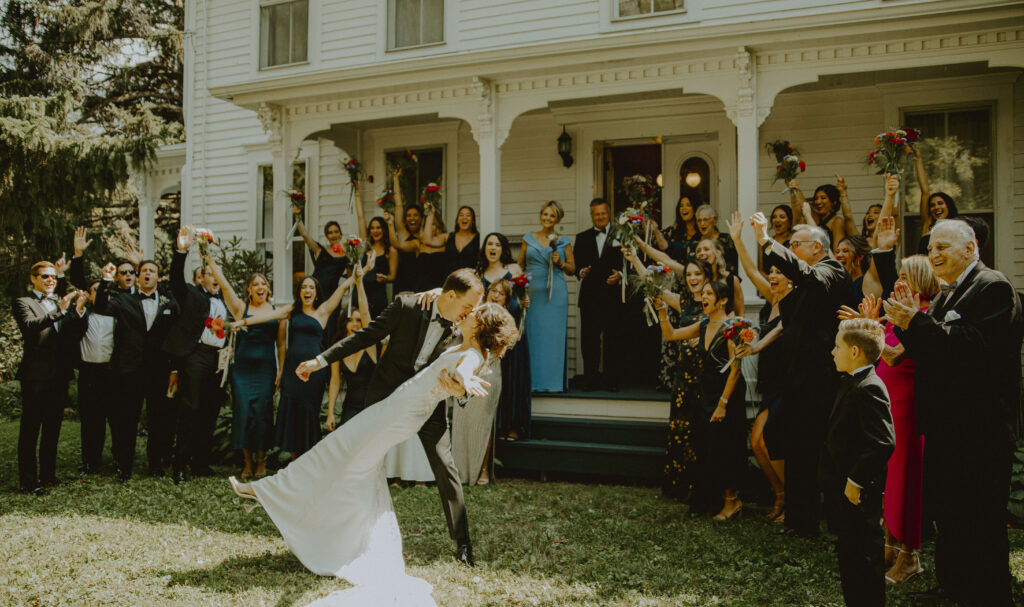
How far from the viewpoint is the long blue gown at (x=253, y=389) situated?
Answer: 7.70m

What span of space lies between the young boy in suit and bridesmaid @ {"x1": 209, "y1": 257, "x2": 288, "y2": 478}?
559 centimetres

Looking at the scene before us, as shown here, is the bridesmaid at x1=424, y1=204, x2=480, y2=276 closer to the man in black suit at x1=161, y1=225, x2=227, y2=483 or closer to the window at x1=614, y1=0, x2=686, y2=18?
the man in black suit at x1=161, y1=225, x2=227, y2=483

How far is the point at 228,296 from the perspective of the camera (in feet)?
24.8

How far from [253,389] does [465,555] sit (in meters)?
3.78

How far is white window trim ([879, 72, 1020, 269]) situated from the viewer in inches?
336

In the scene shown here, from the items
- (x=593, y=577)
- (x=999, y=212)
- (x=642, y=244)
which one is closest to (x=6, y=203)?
(x=642, y=244)

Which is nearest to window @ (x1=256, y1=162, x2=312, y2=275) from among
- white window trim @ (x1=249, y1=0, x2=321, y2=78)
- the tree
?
white window trim @ (x1=249, y1=0, x2=321, y2=78)

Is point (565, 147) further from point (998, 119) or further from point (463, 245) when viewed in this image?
point (998, 119)

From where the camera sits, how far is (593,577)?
463 centimetres

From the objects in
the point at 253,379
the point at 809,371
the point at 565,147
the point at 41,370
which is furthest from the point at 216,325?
the point at 809,371

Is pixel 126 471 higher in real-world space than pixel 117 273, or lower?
lower

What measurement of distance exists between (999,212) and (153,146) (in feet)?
42.7

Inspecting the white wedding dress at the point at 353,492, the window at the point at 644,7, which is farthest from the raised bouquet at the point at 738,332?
the window at the point at 644,7

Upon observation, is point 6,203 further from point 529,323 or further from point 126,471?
point 529,323
